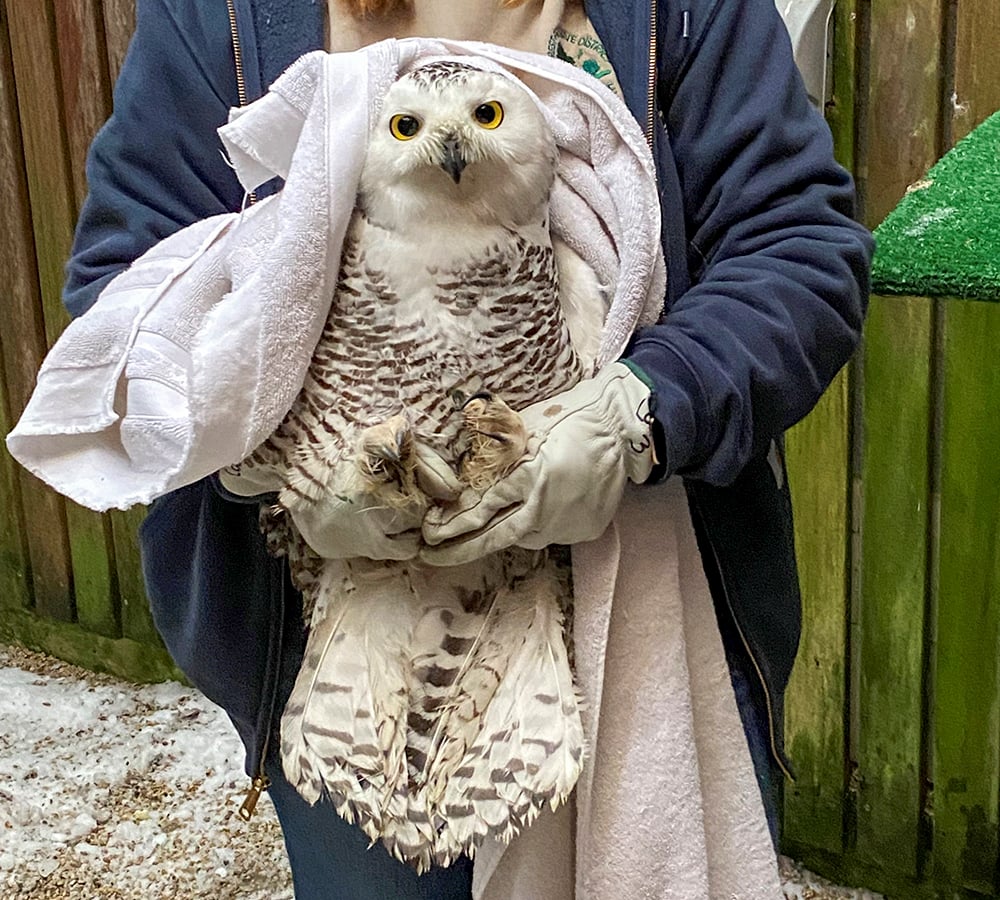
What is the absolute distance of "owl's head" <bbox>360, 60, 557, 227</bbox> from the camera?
89cm

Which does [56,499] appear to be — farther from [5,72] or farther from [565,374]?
[565,374]

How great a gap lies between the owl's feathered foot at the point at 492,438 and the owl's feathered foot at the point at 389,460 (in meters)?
0.05

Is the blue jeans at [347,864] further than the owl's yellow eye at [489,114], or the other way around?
the blue jeans at [347,864]

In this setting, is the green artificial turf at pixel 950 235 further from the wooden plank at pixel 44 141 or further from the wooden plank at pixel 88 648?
the wooden plank at pixel 88 648

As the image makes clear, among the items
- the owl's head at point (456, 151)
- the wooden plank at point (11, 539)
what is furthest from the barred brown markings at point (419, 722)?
the wooden plank at point (11, 539)

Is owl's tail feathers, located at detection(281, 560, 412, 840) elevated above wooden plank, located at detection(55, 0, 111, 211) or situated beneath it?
situated beneath

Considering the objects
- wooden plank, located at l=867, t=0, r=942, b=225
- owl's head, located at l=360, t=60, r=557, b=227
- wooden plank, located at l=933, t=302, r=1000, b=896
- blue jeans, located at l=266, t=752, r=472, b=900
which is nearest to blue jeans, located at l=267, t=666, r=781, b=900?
blue jeans, located at l=266, t=752, r=472, b=900

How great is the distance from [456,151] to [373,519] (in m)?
0.26

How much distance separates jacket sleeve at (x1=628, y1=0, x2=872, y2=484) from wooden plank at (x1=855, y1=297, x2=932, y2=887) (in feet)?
2.77

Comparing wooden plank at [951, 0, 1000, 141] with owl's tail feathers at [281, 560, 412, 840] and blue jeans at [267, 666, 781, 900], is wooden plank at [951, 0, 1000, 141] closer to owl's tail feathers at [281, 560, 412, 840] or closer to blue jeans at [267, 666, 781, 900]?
blue jeans at [267, 666, 781, 900]

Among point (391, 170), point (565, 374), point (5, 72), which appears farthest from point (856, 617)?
point (5, 72)

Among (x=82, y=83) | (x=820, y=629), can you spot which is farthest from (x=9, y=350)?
(x=820, y=629)

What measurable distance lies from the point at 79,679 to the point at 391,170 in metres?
2.26

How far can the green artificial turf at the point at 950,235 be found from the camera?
995mm
